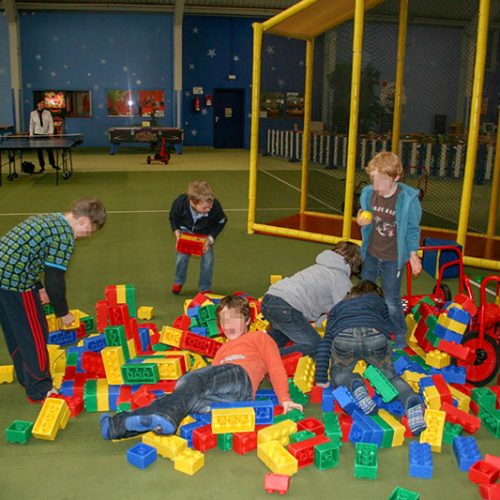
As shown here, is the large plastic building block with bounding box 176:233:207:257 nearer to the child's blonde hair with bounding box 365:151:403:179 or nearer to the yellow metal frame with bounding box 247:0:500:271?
the child's blonde hair with bounding box 365:151:403:179

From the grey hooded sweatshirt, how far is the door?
25349mm

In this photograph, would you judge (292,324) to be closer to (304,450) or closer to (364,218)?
(364,218)

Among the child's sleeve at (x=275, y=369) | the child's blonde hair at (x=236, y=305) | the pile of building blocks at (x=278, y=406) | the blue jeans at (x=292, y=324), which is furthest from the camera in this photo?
the blue jeans at (x=292, y=324)

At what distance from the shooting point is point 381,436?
4.08 metres

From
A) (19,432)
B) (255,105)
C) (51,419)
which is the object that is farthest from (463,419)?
(255,105)

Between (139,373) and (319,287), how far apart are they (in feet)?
5.26

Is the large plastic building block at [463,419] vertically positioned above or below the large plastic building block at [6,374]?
above

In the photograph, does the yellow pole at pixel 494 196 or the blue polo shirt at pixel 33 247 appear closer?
the blue polo shirt at pixel 33 247

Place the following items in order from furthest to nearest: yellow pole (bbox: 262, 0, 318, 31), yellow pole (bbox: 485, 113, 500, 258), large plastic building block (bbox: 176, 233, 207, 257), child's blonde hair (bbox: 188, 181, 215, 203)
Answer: yellow pole (bbox: 485, 113, 500, 258), yellow pole (bbox: 262, 0, 318, 31), large plastic building block (bbox: 176, 233, 207, 257), child's blonde hair (bbox: 188, 181, 215, 203)

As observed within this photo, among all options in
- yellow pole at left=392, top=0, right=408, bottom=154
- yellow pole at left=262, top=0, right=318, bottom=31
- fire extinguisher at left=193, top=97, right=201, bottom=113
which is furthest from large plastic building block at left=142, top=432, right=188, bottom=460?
fire extinguisher at left=193, top=97, right=201, bottom=113

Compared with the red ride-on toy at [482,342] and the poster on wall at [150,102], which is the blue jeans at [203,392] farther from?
the poster on wall at [150,102]

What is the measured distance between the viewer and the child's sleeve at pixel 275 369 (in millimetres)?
4375

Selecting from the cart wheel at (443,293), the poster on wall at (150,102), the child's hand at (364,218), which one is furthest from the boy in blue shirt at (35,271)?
the poster on wall at (150,102)

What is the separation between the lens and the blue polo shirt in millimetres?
4129
